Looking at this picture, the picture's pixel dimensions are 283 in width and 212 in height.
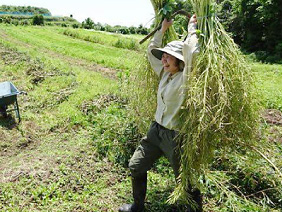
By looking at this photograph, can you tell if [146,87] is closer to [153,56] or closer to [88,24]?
[153,56]

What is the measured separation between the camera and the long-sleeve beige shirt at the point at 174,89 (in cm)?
224

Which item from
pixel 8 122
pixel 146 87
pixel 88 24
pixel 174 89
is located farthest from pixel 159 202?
pixel 88 24

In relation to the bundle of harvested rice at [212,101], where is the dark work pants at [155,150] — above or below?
below

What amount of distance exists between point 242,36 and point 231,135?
17.9 m

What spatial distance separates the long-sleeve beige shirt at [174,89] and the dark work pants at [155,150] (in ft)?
0.30

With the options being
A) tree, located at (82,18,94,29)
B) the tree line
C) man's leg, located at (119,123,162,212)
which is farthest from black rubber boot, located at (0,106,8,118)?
tree, located at (82,18,94,29)

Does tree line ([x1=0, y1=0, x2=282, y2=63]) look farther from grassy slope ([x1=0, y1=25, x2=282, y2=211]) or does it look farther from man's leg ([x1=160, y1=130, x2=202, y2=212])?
man's leg ([x1=160, y1=130, x2=202, y2=212])

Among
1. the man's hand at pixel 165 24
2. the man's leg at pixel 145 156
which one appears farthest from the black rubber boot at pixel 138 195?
the man's hand at pixel 165 24

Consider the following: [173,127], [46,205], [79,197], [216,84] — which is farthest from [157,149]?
[46,205]

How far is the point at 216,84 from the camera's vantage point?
7.31ft

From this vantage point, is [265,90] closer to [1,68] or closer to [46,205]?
[46,205]

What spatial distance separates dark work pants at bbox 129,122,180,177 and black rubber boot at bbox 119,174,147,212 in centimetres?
9

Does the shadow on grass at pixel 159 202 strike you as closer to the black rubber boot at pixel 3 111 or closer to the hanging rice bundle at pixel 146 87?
the hanging rice bundle at pixel 146 87

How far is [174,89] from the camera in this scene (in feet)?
7.75
